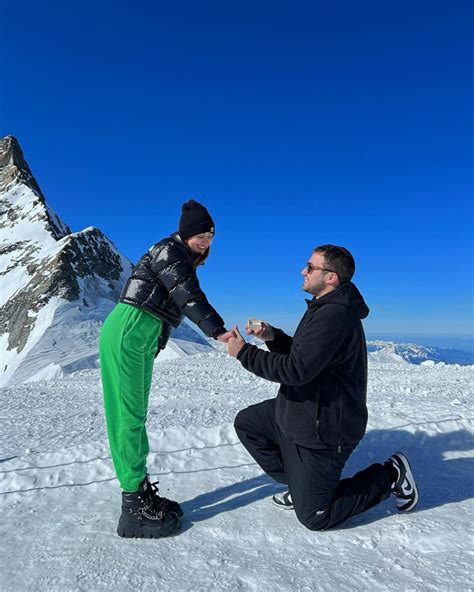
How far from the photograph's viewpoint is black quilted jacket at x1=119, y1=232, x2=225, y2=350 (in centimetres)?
316

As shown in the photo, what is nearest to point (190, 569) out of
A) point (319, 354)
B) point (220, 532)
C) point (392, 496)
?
point (220, 532)

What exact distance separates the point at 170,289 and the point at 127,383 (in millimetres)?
732

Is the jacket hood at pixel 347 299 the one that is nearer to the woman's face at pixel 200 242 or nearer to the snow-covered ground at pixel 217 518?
the woman's face at pixel 200 242

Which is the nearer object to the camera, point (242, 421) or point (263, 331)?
point (263, 331)

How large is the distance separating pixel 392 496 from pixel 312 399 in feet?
3.92

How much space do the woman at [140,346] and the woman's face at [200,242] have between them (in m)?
0.12

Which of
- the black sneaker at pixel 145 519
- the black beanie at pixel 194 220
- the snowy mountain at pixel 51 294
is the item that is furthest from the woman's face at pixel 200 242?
the snowy mountain at pixel 51 294

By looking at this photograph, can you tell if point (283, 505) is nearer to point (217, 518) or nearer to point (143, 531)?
point (217, 518)

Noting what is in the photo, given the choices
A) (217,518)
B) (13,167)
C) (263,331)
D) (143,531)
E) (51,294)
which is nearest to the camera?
(143,531)

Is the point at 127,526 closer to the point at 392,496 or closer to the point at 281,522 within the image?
the point at 281,522

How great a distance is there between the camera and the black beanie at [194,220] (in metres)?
3.38

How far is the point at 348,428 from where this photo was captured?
3180 millimetres

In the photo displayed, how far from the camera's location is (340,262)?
3.36 meters

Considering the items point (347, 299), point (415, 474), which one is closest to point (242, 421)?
point (347, 299)
